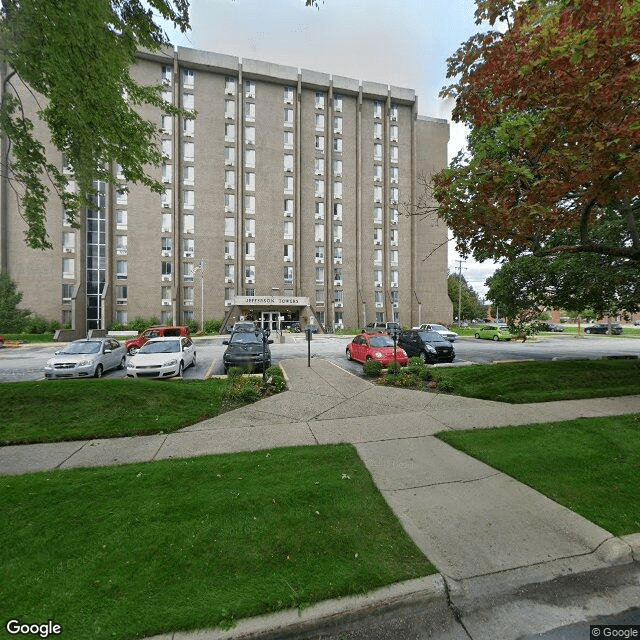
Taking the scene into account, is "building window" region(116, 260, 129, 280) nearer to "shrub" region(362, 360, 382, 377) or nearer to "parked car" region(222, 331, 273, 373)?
"parked car" region(222, 331, 273, 373)

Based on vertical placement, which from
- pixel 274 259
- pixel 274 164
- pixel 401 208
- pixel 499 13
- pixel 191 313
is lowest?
pixel 191 313

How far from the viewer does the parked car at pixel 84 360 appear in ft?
37.4

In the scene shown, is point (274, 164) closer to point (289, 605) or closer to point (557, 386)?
point (557, 386)

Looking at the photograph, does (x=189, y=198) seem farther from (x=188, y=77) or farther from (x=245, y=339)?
(x=245, y=339)

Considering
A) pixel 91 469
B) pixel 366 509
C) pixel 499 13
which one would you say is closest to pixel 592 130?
pixel 499 13

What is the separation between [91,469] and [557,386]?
1070cm

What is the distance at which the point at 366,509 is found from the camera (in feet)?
11.2

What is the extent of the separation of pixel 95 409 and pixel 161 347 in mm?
5808

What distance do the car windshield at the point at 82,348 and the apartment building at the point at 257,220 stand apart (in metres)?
26.2

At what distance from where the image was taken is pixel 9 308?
31.2 metres

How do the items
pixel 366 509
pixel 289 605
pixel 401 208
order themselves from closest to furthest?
pixel 289 605, pixel 366 509, pixel 401 208

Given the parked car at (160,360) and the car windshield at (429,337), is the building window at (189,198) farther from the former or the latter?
the car windshield at (429,337)

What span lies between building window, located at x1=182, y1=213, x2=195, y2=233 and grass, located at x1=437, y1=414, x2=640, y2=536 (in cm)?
4070

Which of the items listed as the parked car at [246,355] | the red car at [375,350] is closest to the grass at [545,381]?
the red car at [375,350]
